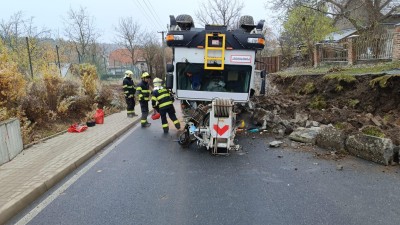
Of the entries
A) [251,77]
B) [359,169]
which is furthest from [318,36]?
[359,169]

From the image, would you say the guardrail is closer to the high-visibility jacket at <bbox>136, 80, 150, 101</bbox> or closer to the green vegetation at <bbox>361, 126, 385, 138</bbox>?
the high-visibility jacket at <bbox>136, 80, 150, 101</bbox>

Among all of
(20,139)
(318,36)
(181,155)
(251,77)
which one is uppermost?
(318,36)

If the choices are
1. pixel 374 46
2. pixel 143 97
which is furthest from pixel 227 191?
pixel 374 46

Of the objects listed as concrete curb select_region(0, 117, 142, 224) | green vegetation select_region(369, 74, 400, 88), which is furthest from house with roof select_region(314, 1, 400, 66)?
concrete curb select_region(0, 117, 142, 224)

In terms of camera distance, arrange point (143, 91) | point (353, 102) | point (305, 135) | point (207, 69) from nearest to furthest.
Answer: point (305, 135)
point (207, 69)
point (353, 102)
point (143, 91)

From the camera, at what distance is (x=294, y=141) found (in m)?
7.62

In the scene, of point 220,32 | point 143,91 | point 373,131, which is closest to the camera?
point 373,131

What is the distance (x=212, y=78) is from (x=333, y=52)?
46.6 feet

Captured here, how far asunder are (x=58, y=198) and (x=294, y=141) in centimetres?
544

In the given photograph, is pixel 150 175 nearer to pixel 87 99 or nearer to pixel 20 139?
pixel 20 139

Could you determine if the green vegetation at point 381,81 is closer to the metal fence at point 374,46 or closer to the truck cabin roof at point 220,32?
the truck cabin roof at point 220,32

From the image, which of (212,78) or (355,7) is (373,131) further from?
(355,7)

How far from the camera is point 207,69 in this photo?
26.6 feet

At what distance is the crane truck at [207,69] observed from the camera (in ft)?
24.4
